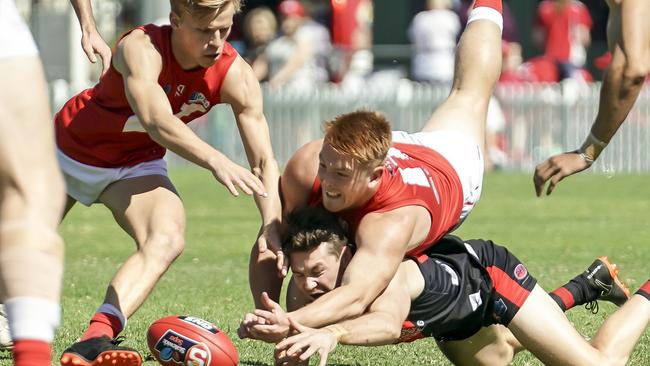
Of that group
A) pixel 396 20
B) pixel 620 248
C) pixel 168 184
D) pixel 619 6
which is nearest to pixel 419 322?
pixel 168 184

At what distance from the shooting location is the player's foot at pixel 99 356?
18.6 ft

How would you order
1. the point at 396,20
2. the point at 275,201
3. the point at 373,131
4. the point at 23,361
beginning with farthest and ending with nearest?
the point at 396,20, the point at 275,201, the point at 373,131, the point at 23,361

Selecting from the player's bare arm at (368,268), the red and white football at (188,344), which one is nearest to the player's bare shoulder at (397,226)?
the player's bare arm at (368,268)

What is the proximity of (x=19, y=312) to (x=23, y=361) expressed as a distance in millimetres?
151

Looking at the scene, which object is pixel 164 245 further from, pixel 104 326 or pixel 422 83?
pixel 422 83

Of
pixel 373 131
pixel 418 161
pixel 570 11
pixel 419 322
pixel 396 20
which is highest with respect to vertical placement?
pixel 373 131

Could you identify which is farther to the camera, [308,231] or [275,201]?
[275,201]

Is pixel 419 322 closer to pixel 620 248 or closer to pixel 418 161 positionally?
pixel 418 161

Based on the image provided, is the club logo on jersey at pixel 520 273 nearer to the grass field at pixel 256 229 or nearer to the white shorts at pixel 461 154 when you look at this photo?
the white shorts at pixel 461 154

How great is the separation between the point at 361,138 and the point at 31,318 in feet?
6.31

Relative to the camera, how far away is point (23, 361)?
420cm

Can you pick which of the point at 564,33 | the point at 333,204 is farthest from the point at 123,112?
the point at 564,33

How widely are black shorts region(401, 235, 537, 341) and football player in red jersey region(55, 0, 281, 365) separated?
0.71 m

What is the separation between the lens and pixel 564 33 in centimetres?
2156
